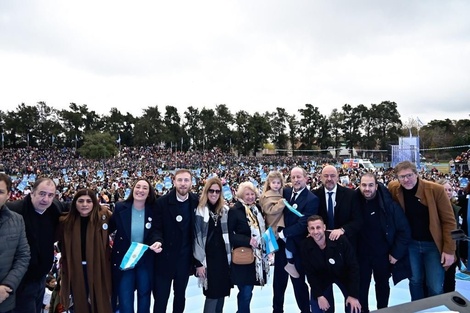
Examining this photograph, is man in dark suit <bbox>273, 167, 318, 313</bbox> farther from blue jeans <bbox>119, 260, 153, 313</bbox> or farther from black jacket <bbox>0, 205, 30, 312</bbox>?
black jacket <bbox>0, 205, 30, 312</bbox>

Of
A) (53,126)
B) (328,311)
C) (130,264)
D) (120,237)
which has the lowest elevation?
(328,311)

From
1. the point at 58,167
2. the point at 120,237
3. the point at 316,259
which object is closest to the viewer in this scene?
the point at 316,259

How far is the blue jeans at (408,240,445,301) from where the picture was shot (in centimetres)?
289

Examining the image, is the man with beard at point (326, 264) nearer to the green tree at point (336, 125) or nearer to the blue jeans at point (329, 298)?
the blue jeans at point (329, 298)

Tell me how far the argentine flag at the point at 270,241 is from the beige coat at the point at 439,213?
146 centimetres

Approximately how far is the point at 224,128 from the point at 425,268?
4919 cm

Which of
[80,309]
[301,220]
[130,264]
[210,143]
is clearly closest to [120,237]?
[130,264]

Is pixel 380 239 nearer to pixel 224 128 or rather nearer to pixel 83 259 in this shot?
pixel 83 259

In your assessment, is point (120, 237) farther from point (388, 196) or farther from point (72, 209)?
point (388, 196)

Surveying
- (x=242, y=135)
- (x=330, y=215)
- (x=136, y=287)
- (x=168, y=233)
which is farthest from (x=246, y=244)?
(x=242, y=135)

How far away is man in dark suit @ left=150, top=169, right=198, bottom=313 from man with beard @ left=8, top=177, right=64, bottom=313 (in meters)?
0.93

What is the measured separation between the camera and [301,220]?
297cm

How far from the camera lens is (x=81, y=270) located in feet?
9.07

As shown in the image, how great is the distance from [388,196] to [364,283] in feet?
2.98
